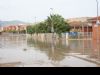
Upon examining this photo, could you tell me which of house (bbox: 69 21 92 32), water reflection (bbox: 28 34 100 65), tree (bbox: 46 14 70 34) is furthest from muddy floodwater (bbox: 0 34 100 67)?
house (bbox: 69 21 92 32)

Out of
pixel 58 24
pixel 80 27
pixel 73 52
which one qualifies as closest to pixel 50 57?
pixel 73 52

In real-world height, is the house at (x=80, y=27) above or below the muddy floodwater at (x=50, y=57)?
above

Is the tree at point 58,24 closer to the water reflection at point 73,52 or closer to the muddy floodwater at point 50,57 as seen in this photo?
the water reflection at point 73,52

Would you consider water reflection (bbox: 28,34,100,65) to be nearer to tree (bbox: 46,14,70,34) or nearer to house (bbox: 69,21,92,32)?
tree (bbox: 46,14,70,34)

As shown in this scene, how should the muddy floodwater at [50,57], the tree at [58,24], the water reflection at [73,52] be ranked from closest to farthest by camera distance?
1. the muddy floodwater at [50,57]
2. the water reflection at [73,52]
3. the tree at [58,24]

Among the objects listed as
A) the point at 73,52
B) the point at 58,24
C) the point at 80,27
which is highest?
the point at 58,24

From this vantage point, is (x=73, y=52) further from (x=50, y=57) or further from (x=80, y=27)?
(x=80, y=27)

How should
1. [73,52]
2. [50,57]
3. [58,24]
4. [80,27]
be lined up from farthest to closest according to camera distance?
1. [80,27]
2. [58,24]
3. [73,52]
4. [50,57]

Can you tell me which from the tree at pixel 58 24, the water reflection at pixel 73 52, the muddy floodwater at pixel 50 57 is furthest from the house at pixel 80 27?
the muddy floodwater at pixel 50 57

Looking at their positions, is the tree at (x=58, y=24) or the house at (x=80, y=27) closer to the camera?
the tree at (x=58, y=24)

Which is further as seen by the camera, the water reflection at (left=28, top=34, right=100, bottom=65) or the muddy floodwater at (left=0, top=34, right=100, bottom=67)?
the water reflection at (left=28, top=34, right=100, bottom=65)

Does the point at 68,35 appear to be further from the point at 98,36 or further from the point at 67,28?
the point at 98,36

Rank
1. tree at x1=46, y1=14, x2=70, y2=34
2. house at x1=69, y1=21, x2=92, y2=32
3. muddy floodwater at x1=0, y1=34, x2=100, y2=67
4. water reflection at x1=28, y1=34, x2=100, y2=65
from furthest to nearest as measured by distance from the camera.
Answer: house at x1=69, y1=21, x2=92, y2=32
tree at x1=46, y1=14, x2=70, y2=34
water reflection at x1=28, y1=34, x2=100, y2=65
muddy floodwater at x1=0, y1=34, x2=100, y2=67
